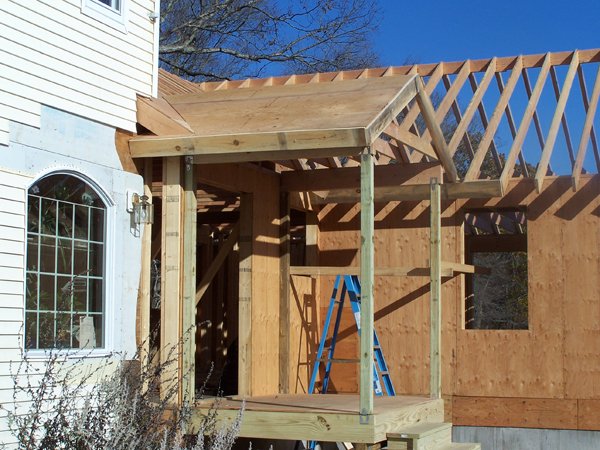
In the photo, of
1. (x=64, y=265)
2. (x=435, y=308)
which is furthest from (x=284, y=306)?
(x=64, y=265)

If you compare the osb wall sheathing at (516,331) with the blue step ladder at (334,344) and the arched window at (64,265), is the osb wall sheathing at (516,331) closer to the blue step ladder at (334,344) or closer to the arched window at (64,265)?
the blue step ladder at (334,344)

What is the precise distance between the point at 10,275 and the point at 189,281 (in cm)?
183

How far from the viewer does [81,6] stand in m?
8.08

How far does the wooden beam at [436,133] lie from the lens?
30.3 ft

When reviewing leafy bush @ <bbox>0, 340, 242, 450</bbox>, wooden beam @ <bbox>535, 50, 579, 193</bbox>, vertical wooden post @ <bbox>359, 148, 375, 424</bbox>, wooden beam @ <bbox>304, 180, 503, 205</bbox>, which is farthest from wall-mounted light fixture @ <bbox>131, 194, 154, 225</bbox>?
wooden beam @ <bbox>535, 50, 579, 193</bbox>

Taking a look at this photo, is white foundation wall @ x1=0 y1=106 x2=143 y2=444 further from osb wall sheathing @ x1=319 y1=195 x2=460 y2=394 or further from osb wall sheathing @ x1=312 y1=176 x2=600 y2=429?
osb wall sheathing @ x1=312 y1=176 x2=600 y2=429

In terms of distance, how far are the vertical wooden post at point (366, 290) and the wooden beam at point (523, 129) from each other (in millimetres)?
3596

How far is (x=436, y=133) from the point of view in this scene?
9695mm

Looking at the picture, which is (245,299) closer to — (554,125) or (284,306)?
(284,306)

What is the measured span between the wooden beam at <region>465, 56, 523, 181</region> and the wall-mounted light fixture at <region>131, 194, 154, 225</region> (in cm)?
395

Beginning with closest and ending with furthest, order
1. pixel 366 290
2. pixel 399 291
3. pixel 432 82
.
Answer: pixel 366 290
pixel 399 291
pixel 432 82

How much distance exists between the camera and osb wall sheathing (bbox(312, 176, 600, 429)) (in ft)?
38.0

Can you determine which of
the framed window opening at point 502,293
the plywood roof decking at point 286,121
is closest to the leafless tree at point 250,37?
the framed window opening at point 502,293

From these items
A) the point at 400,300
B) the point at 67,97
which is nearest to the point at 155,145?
the point at 67,97
